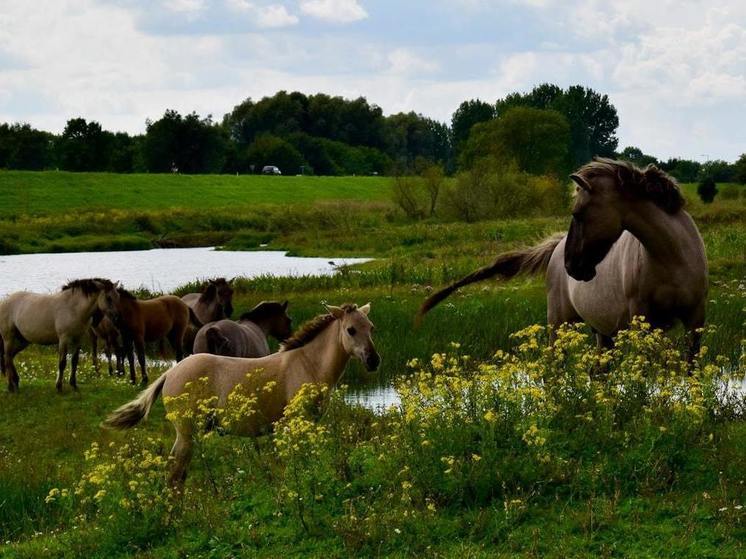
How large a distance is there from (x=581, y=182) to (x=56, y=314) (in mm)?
9704

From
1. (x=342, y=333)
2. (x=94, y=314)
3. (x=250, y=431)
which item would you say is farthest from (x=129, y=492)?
(x=94, y=314)

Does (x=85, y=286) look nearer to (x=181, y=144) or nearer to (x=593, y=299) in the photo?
(x=593, y=299)

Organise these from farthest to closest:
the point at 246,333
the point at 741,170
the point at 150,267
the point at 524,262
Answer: the point at 741,170 → the point at 150,267 → the point at 246,333 → the point at 524,262

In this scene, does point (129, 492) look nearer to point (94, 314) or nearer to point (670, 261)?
point (670, 261)

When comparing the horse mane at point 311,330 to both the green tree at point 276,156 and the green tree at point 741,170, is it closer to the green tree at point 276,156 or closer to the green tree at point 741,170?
the green tree at point 741,170

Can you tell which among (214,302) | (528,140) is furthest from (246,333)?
(528,140)

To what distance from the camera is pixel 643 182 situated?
11297 millimetres

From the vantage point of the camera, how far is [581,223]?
444 inches

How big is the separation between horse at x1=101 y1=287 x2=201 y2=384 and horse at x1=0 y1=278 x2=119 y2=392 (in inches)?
24.2

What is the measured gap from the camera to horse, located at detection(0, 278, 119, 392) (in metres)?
17.2

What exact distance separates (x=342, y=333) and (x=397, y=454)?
2252 millimetres

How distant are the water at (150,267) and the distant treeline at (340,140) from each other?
75.4 ft

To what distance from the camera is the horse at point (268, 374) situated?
34.4ft

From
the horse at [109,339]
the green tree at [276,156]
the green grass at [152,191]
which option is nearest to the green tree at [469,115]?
the green tree at [276,156]
